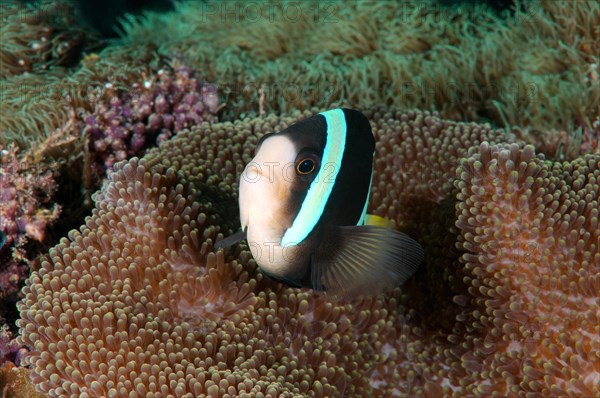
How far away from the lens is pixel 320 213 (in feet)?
4.58

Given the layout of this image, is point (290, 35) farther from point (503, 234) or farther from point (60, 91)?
point (503, 234)

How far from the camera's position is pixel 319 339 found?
71.8 inches

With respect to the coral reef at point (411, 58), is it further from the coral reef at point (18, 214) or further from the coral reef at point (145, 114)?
the coral reef at point (18, 214)

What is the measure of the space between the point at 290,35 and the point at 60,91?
1851 mm

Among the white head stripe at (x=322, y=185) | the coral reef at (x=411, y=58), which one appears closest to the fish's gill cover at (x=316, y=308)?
the white head stripe at (x=322, y=185)

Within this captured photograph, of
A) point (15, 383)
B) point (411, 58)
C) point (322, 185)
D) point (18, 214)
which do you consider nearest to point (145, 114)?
point (18, 214)

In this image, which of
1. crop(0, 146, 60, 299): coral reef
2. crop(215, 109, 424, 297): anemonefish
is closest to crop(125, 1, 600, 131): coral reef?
crop(0, 146, 60, 299): coral reef

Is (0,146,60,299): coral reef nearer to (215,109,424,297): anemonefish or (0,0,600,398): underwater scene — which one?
(0,0,600,398): underwater scene

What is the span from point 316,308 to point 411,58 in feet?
7.92

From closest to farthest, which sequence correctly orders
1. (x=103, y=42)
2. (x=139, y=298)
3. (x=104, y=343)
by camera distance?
(x=104, y=343), (x=139, y=298), (x=103, y=42)

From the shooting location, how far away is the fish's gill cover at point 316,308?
1.52m

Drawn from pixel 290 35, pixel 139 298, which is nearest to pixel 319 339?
pixel 139 298

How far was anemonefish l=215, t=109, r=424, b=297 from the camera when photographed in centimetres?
128

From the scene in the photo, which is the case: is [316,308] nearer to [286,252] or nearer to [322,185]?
[286,252]
